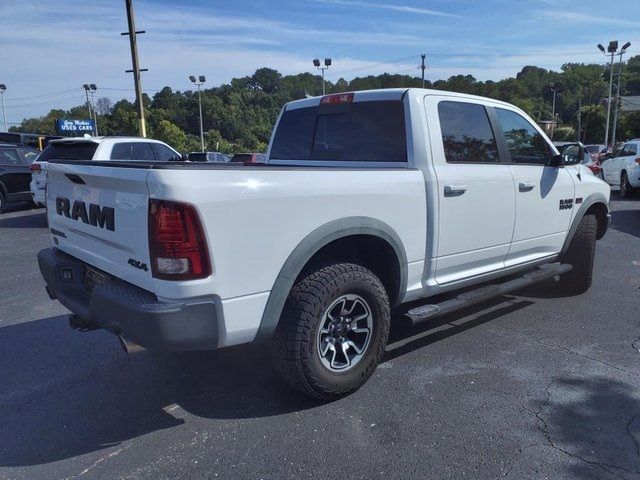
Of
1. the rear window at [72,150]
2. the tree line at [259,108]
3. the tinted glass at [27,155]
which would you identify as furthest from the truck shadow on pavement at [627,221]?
the tree line at [259,108]

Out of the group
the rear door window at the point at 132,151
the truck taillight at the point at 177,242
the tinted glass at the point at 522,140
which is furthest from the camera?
the rear door window at the point at 132,151

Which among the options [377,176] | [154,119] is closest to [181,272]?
[377,176]

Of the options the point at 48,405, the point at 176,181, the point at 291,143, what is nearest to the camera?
the point at 176,181

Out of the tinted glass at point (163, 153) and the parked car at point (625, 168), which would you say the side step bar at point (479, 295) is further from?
the parked car at point (625, 168)

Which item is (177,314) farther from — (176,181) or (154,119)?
(154,119)

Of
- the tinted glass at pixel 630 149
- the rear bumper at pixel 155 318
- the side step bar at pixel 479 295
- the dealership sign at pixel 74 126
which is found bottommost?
the side step bar at pixel 479 295

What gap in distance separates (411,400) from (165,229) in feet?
6.31

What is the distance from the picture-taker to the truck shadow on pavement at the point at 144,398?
286 cm

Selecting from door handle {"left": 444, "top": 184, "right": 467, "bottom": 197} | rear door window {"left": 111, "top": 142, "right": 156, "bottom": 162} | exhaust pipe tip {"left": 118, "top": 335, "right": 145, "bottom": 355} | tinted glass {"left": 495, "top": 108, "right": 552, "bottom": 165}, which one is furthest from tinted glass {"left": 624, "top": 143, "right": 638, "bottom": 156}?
exhaust pipe tip {"left": 118, "top": 335, "right": 145, "bottom": 355}

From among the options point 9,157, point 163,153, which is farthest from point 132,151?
point 9,157

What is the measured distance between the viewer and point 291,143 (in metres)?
4.70

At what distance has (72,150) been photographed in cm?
938

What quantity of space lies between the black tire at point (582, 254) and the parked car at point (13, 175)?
A: 12.8 metres

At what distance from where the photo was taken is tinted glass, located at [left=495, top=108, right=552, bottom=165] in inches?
175
